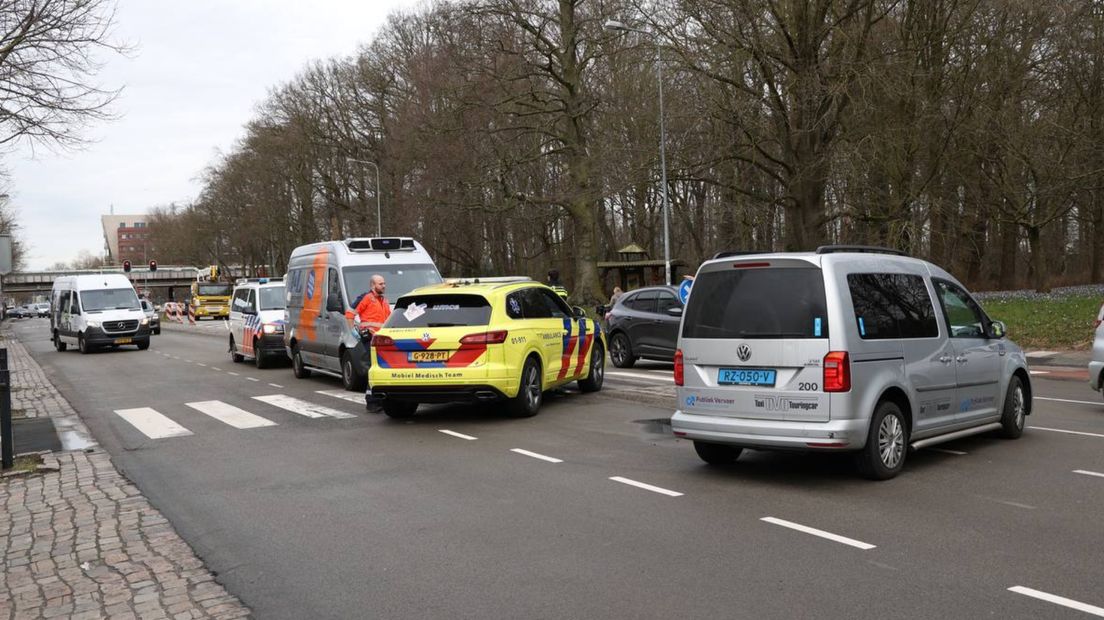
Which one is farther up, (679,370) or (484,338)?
(484,338)

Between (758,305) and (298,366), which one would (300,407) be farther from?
(758,305)

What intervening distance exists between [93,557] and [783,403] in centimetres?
492

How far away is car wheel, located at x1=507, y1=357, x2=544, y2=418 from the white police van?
8949 millimetres

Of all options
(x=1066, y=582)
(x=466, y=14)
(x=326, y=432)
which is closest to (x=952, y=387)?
(x=1066, y=582)

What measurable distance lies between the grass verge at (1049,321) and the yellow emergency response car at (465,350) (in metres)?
12.4

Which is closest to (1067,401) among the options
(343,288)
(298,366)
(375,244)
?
(343,288)

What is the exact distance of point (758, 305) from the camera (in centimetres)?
768

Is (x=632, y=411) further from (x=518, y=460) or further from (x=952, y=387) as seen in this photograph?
(x=952, y=387)

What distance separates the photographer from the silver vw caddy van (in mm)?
7262

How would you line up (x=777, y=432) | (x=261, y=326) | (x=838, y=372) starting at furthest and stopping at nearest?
1. (x=261, y=326)
2. (x=777, y=432)
3. (x=838, y=372)

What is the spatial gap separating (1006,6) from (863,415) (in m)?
21.3

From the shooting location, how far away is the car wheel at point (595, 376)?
14180mm

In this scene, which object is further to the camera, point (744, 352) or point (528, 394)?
point (528, 394)

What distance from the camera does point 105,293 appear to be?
96.3 feet
